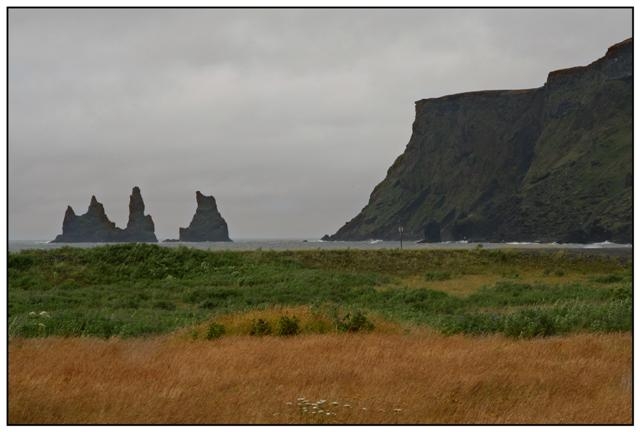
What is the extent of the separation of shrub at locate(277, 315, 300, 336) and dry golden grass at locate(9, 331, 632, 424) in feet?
6.00

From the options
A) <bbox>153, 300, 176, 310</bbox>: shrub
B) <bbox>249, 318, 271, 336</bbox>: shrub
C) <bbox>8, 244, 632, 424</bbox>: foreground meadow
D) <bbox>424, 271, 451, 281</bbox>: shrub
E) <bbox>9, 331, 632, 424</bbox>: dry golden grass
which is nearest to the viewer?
<bbox>9, 331, 632, 424</bbox>: dry golden grass

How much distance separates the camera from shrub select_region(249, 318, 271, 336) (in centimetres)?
1491

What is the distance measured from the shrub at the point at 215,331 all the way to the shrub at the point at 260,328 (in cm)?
66

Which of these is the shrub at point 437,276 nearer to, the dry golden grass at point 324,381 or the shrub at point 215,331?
the shrub at point 215,331

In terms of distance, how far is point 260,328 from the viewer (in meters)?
15.0

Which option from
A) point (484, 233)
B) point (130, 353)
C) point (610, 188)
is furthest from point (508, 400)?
point (484, 233)

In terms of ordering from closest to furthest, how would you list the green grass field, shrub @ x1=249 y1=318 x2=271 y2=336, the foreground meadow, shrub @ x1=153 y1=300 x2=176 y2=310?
the foreground meadow < shrub @ x1=249 y1=318 x2=271 y2=336 < the green grass field < shrub @ x1=153 y1=300 x2=176 y2=310

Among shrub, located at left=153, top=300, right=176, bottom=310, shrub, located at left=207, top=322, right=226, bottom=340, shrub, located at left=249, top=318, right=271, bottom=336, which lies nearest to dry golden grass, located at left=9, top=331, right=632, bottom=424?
shrub, located at left=207, top=322, right=226, bottom=340

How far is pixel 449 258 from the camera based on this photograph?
149ft

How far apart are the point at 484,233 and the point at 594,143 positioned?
38687 millimetres

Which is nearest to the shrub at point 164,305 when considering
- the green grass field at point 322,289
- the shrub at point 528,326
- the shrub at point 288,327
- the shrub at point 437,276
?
the green grass field at point 322,289

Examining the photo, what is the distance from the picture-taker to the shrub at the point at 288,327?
49.1ft

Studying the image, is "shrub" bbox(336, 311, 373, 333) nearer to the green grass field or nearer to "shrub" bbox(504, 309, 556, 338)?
the green grass field

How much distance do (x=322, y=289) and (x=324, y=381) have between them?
20985 mm
